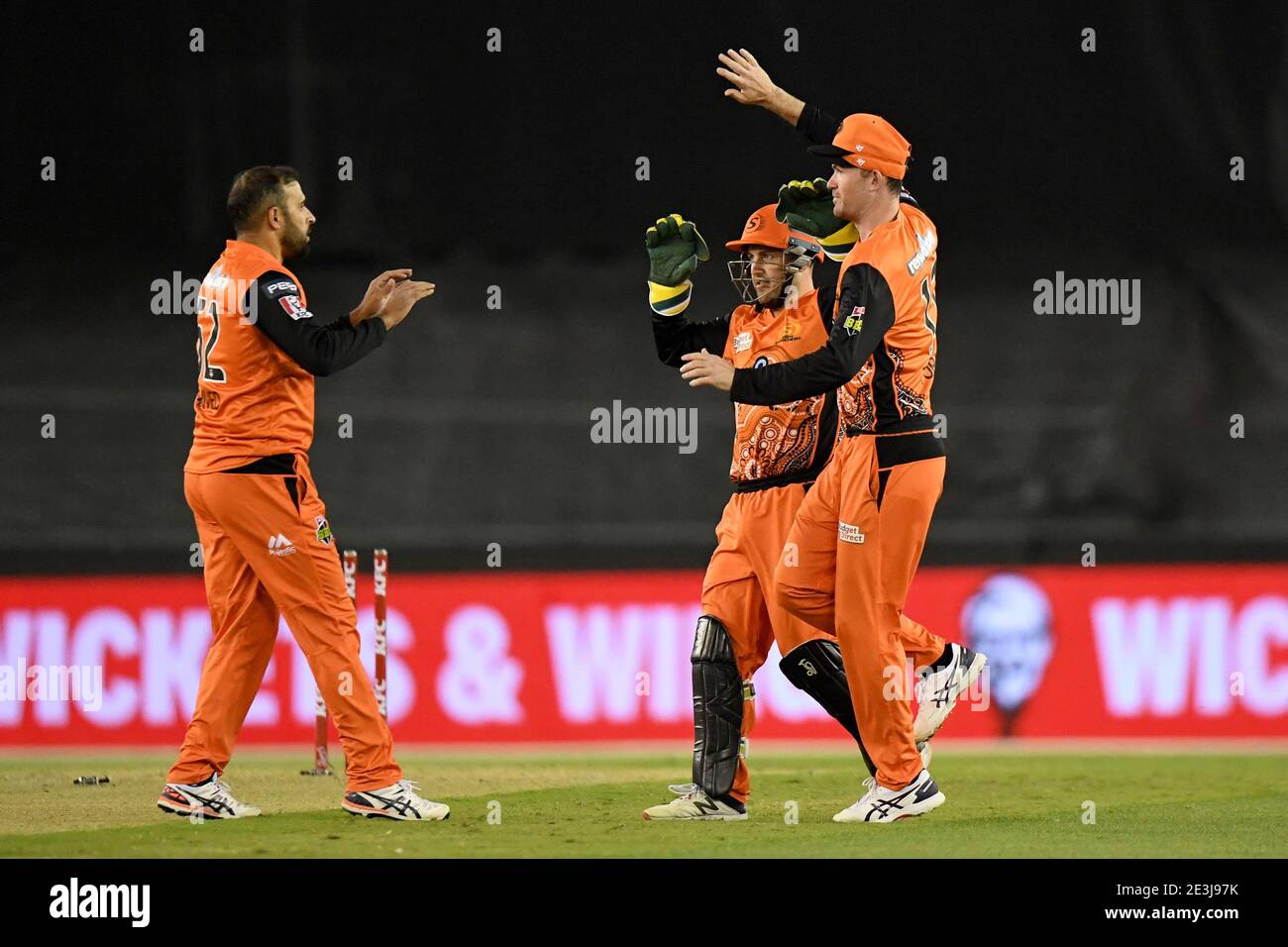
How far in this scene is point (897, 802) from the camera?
6.16 metres

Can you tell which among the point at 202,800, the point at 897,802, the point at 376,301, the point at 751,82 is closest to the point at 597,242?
the point at 751,82

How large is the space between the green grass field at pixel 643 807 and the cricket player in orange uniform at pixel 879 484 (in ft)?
1.16

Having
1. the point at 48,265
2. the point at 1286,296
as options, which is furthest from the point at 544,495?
the point at 1286,296

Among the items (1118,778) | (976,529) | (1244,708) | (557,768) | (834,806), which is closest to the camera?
(834,806)

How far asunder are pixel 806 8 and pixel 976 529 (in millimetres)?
3280

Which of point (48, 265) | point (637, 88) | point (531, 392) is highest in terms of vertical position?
point (637, 88)

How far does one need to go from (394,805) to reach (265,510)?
1088 mm

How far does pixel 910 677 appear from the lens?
9.98 m

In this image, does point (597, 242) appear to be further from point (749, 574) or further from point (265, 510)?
point (265, 510)

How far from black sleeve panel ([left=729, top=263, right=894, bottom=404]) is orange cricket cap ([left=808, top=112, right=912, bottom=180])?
441mm

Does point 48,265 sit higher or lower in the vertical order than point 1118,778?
higher

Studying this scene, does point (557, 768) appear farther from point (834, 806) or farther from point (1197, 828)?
point (1197, 828)

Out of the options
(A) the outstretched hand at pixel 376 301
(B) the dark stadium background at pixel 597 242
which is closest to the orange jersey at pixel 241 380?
(A) the outstretched hand at pixel 376 301

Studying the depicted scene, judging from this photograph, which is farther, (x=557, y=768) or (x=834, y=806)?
(x=557, y=768)
